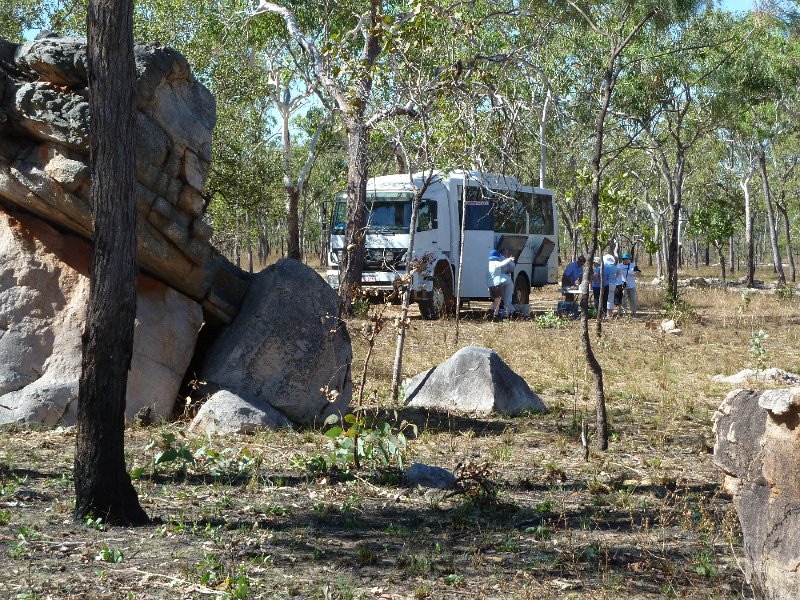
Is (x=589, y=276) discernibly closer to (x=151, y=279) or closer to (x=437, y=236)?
(x=151, y=279)

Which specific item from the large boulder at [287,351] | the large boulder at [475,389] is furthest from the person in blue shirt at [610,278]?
the large boulder at [287,351]

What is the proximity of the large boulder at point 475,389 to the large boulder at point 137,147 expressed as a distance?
8.72ft

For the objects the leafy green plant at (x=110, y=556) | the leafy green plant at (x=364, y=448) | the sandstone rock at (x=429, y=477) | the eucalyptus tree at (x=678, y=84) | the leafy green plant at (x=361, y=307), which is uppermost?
the eucalyptus tree at (x=678, y=84)

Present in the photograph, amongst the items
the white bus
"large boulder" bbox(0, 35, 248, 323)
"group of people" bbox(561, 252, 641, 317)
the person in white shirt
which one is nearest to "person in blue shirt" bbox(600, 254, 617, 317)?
"group of people" bbox(561, 252, 641, 317)

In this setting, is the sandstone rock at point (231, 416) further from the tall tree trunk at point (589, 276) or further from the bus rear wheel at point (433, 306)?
the bus rear wheel at point (433, 306)

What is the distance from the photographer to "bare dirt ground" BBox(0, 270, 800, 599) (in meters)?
4.69

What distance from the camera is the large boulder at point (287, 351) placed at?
9039 mm

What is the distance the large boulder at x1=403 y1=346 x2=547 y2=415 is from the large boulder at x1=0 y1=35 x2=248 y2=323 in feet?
8.72

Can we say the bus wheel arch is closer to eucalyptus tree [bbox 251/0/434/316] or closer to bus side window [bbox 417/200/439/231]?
bus side window [bbox 417/200/439/231]

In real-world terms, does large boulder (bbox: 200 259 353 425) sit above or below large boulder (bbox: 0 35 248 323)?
below

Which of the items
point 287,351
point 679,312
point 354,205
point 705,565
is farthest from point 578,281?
point 705,565

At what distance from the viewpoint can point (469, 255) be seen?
2289 cm

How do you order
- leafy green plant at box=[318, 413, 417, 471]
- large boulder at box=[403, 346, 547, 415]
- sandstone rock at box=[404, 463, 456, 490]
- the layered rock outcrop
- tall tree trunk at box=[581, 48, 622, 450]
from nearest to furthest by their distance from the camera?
sandstone rock at box=[404, 463, 456, 490] < leafy green plant at box=[318, 413, 417, 471] < tall tree trunk at box=[581, 48, 622, 450] < the layered rock outcrop < large boulder at box=[403, 346, 547, 415]

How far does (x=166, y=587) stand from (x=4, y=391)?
4.59 metres
